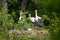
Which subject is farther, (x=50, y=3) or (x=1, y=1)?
(x=1, y=1)

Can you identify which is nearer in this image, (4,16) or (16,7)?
(4,16)

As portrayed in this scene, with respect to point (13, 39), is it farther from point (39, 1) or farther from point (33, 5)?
point (33, 5)

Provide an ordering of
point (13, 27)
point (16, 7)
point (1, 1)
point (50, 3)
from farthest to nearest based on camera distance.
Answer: point (16, 7) < point (1, 1) < point (13, 27) < point (50, 3)

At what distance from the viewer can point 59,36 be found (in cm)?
100

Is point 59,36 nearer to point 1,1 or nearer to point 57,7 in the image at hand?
point 57,7

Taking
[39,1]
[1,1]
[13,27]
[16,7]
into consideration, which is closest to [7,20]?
[13,27]

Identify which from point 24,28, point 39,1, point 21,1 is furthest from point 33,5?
point 39,1

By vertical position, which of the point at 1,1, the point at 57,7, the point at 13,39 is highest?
the point at 1,1

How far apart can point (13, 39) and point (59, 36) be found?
7008mm

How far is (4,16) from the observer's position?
Result: 1001cm

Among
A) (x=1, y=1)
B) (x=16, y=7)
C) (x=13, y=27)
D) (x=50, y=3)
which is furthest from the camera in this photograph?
(x=16, y=7)

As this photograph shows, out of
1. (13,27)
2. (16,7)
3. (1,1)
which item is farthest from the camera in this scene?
(16,7)

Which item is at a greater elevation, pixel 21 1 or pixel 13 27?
pixel 21 1

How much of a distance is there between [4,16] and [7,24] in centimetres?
39
